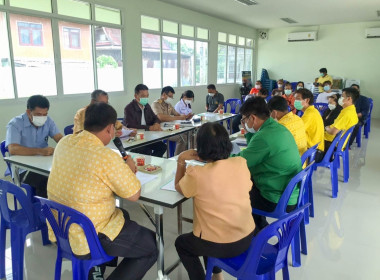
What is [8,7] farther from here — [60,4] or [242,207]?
[242,207]

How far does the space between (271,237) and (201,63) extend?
7.40 metres

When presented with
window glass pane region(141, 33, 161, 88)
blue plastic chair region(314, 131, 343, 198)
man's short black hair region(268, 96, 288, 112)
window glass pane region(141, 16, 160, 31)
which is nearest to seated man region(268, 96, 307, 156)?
man's short black hair region(268, 96, 288, 112)

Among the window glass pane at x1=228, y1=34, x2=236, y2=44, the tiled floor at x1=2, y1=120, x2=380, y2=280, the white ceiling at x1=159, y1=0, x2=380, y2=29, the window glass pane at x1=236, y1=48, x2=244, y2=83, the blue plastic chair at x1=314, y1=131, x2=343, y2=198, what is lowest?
the tiled floor at x1=2, y1=120, x2=380, y2=280

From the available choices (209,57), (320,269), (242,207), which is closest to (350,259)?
(320,269)

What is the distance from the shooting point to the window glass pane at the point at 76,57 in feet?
15.5

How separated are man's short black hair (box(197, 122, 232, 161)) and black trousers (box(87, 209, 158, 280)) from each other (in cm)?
59

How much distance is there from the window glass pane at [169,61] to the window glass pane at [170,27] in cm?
16

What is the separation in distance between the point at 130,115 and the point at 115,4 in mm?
2646

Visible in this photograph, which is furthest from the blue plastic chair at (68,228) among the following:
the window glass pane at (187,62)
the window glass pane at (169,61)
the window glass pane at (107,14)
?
the window glass pane at (187,62)

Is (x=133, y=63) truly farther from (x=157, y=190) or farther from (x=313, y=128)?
(x=157, y=190)

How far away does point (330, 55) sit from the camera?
9.59 meters

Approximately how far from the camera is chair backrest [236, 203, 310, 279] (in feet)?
4.50

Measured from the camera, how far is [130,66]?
5840 millimetres

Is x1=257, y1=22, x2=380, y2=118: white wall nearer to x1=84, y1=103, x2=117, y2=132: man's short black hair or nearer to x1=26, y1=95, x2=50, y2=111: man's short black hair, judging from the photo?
x1=26, y1=95, x2=50, y2=111: man's short black hair
